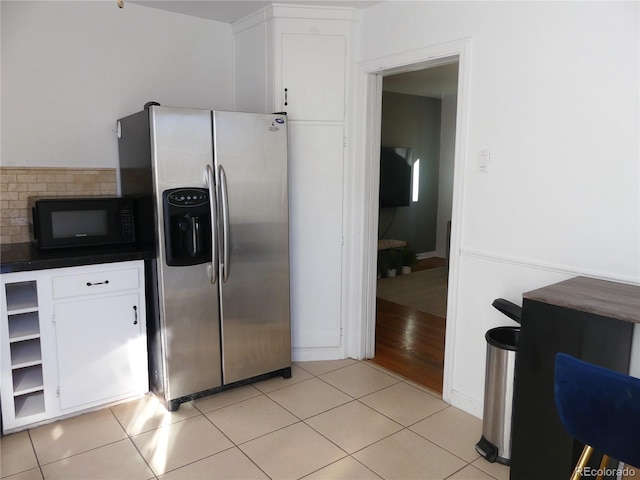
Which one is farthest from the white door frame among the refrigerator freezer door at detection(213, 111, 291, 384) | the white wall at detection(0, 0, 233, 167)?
the white wall at detection(0, 0, 233, 167)

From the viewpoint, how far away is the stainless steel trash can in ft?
7.64

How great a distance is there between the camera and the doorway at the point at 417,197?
493 centimetres

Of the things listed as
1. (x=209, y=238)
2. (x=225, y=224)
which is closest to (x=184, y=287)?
(x=209, y=238)

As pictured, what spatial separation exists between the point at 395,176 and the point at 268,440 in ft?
15.9

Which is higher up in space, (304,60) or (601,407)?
(304,60)

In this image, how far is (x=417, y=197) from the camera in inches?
284

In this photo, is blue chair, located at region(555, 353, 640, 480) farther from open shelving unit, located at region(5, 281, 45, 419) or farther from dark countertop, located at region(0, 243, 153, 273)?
open shelving unit, located at region(5, 281, 45, 419)

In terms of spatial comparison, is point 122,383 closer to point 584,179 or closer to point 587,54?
point 584,179

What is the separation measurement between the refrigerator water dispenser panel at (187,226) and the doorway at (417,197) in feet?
6.89

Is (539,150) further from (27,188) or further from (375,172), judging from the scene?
(27,188)

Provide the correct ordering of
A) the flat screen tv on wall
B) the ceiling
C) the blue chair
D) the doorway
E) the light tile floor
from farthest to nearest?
1. the flat screen tv on wall
2. the doorway
3. the ceiling
4. the light tile floor
5. the blue chair

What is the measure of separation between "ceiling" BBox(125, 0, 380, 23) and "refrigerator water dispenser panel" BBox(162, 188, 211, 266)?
4.66 feet

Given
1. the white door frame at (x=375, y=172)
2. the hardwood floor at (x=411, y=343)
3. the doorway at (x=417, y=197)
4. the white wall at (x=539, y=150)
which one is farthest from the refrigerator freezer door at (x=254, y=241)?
the doorway at (x=417, y=197)

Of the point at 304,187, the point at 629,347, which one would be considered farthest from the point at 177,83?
the point at 629,347
